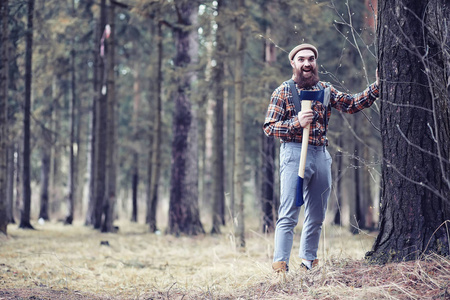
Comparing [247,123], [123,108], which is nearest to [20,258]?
[247,123]

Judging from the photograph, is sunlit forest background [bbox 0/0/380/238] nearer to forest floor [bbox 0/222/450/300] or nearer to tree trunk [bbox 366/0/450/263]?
forest floor [bbox 0/222/450/300]

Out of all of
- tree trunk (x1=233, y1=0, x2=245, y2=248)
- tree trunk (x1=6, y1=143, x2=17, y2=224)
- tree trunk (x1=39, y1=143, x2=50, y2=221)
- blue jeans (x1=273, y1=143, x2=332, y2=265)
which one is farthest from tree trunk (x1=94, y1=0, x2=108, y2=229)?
blue jeans (x1=273, y1=143, x2=332, y2=265)

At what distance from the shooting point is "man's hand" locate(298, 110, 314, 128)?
13.9 feet

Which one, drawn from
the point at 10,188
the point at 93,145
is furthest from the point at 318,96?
the point at 93,145

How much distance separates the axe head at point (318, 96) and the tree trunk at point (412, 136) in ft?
1.86

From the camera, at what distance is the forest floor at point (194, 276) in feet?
11.7

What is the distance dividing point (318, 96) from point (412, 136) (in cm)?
94

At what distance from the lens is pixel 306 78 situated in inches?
178

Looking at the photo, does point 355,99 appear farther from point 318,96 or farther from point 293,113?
point 293,113

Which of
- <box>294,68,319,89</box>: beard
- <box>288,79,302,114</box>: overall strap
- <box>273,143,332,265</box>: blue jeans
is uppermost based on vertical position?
<box>294,68,319,89</box>: beard

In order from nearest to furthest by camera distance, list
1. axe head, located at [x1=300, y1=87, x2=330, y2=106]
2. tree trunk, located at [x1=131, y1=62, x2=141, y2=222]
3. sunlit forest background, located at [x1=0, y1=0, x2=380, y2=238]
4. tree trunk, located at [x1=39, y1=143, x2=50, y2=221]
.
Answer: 1. axe head, located at [x1=300, y1=87, x2=330, y2=106]
2. sunlit forest background, located at [x1=0, y1=0, x2=380, y2=238]
3. tree trunk, located at [x1=39, y1=143, x2=50, y2=221]
4. tree trunk, located at [x1=131, y1=62, x2=141, y2=222]

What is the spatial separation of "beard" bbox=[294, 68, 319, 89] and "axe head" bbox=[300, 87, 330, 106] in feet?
0.44

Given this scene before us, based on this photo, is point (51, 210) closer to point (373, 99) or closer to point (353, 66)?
point (353, 66)

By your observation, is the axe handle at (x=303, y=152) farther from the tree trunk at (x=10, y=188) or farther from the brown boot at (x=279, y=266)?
the tree trunk at (x=10, y=188)
